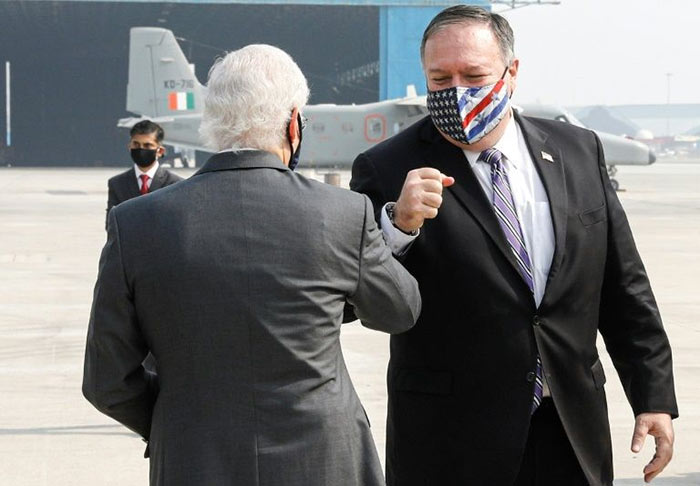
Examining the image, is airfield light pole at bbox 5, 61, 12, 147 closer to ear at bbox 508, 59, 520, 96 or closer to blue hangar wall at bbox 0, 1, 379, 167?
blue hangar wall at bbox 0, 1, 379, 167

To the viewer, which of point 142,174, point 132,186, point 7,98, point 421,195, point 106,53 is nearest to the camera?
point 421,195

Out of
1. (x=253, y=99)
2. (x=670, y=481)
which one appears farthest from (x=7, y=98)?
(x=253, y=99)

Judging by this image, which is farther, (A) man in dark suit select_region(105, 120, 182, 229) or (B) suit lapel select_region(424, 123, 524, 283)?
(A) man in dark suit select_region(105, 120, 182, 229)

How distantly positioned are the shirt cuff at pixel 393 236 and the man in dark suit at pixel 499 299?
0.05 feet

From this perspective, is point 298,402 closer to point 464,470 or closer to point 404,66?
point 464,470

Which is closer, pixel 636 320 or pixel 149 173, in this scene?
pixel 636 320

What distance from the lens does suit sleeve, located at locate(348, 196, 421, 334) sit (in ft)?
8.84

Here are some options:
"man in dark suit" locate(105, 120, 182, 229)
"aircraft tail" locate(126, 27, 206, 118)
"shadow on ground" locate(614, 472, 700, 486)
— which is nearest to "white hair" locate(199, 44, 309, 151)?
"shadow on ground" locate(614, 472, 700, 486)

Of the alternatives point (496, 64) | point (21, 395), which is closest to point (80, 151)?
point (21, 395)

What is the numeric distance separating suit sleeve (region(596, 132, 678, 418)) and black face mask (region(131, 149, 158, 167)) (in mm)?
4639

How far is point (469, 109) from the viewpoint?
329cm

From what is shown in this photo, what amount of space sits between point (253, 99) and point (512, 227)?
99 centimetres

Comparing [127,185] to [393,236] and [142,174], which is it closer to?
[142,174]

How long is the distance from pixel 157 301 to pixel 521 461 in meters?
1.20
